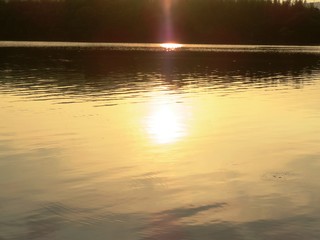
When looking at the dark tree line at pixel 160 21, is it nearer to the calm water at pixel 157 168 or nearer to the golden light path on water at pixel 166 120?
the calm water at pixel 157 168

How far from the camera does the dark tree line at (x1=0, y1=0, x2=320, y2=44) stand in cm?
15388

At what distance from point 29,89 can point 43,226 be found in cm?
2210

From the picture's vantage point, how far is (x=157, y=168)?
1340 centimetres

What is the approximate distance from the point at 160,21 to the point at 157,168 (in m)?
153

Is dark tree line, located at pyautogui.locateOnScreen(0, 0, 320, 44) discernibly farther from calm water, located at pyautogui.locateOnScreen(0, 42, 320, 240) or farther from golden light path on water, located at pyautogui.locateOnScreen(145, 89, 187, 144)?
golden light path on water, located at pyautogui.locateOnScreen(145, 89, 187, 144)

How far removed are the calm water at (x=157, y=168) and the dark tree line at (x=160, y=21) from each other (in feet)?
430

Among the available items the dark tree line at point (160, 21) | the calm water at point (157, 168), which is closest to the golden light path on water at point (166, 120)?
the calm water at point (157, 168)

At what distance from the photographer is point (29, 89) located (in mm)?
30594

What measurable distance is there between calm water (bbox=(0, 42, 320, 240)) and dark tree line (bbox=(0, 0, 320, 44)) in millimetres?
130972

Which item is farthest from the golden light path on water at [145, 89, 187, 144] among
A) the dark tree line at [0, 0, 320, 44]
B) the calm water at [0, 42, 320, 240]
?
the dark tree line at [0, 0, 320, 44]

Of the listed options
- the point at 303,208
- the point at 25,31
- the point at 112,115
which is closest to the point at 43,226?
the point at 303,208

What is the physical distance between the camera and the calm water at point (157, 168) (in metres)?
9.52

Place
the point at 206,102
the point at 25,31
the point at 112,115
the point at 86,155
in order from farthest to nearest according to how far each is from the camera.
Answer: the point at 25,31 → the point at 206,102 → the point at 112,115 → the point at 86,155

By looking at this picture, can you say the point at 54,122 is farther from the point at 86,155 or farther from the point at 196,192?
the point at 196,192
